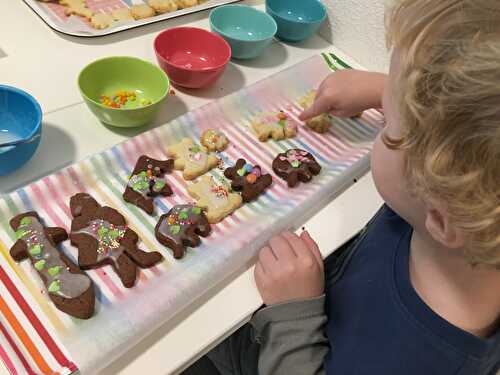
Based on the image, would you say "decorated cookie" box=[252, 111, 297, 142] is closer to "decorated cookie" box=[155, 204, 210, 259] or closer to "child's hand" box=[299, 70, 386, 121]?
"child's hand" box=[299, 70, 386, 121]

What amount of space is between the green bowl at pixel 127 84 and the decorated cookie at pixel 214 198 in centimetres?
15

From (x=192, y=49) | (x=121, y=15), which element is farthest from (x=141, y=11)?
(x=192, y=49)

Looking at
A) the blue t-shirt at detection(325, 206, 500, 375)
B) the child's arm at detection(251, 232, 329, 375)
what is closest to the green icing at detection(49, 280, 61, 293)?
the child's arm at detection(251, 232, 329, 375)

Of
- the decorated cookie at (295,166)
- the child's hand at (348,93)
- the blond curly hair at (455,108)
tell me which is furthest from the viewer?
the child's hand at (348,93)

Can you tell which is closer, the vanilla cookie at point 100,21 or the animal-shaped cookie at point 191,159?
the animal-shaped cookie at point 191,159

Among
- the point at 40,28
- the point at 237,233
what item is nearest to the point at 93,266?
the point at 237,233

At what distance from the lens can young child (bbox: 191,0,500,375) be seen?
415 mm

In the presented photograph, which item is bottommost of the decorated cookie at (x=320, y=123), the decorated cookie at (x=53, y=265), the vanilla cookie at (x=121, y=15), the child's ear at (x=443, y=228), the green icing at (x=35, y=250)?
the decorated cookie at (x=320, y=123)

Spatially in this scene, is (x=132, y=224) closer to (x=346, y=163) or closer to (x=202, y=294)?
(x=202, y=294)

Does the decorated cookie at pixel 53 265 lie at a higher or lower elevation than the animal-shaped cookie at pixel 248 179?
higher

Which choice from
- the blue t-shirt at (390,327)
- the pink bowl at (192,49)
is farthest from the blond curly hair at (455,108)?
the pink bowl at (192,49)

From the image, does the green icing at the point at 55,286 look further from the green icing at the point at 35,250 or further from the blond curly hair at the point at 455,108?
the blond curly hair at the point at 455,108

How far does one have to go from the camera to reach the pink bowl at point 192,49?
0.94m

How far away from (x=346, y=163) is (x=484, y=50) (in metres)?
0.49
